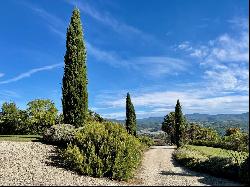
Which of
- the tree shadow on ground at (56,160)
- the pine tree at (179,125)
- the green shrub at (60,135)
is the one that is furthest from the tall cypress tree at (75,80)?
the pine tree at (179,125)

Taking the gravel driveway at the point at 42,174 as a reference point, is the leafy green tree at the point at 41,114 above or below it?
above

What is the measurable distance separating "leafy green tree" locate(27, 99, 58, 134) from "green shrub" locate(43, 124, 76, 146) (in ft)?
47.5

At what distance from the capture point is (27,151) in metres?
21.0

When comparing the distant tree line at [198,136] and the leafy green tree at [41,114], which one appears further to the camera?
the leafy green tree at [41,114]

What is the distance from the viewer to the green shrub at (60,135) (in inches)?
937

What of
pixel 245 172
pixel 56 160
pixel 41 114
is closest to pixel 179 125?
pixel 41 114

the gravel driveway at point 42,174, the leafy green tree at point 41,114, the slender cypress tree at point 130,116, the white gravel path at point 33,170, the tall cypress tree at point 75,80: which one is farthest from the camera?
the slender cypress tree at point 130,116

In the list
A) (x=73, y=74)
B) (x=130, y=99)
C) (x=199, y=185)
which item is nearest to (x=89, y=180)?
(x=199, y=185)

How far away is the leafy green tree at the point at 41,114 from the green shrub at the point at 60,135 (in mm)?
14467

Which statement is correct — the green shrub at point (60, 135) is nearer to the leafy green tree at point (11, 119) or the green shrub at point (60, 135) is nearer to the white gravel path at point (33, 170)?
the white gravel path at point (33, 170)

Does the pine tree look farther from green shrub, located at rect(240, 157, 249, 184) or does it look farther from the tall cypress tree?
green shrub, located at rect(240, 157, 249, 184)

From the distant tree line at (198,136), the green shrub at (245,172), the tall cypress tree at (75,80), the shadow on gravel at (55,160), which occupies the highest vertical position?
the tall cypress tree at (75,80)

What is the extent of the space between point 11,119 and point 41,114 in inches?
131

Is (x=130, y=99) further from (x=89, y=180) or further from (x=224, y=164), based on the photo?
(x=89, y=180)
